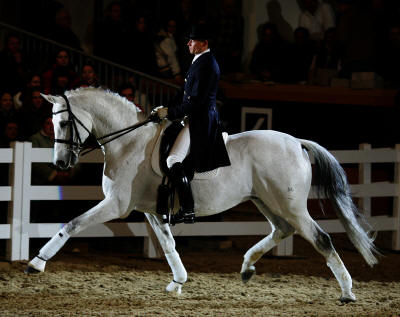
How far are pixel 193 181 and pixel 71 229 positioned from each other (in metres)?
1.24

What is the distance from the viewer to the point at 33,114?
10.8m

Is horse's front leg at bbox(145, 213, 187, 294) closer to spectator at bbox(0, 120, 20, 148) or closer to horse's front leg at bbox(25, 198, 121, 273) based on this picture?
horse's front leg at bbox(25, 198, 121, 273)

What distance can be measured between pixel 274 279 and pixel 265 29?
701 centimetres

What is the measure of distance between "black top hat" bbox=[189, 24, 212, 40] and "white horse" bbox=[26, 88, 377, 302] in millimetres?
930

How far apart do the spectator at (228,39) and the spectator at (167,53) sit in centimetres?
101

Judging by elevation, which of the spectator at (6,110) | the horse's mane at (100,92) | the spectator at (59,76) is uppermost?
the spectator at (59,76)

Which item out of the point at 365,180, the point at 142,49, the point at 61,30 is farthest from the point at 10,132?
the point at 365,180

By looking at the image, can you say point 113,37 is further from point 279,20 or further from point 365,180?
point 365,180

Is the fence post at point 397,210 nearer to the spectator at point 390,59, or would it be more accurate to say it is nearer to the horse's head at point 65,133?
the spectator at point 390,59

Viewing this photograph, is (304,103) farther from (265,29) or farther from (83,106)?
(83,106)

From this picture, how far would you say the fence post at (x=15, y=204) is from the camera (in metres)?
9.12

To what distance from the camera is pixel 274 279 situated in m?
8.67

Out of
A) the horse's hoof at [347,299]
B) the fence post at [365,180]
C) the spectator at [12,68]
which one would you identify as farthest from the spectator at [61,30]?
the horse's hoof at [347,299]

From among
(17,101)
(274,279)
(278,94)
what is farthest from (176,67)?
(274,279)
